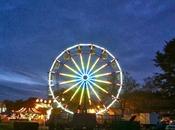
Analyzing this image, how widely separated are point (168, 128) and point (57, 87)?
24.0 m

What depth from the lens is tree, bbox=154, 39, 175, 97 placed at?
9681 cm

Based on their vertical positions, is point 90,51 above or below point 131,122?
above

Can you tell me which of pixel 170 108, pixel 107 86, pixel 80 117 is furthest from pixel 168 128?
pixel 170 108

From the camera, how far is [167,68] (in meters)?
98.1

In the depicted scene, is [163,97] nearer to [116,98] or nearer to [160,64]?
[160,64]

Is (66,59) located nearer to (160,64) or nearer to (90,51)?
(90,51)

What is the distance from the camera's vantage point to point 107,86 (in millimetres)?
80188

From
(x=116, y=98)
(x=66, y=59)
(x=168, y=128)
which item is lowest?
(x=168, y=128)

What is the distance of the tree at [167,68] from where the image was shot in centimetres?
9681

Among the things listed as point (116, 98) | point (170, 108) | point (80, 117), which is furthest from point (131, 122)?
point (170, 108)

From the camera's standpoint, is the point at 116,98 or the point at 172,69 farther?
the point at 172,69

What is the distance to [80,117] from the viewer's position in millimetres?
67812

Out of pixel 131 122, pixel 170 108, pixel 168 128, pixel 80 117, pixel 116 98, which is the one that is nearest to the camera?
pixel 131 122

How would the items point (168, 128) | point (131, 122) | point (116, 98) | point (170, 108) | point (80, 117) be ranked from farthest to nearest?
point (170, 108) < point (116, 98) < point (80, 117) < point (168, 128) < point (131, 122)
